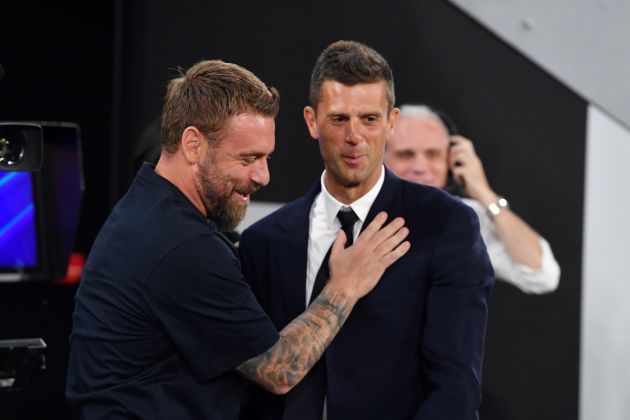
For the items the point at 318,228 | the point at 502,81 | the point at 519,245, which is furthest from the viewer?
the point at 502,81

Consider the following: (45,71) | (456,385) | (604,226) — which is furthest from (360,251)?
(604,226)

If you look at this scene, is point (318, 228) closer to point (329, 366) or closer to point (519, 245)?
point (329, 366)

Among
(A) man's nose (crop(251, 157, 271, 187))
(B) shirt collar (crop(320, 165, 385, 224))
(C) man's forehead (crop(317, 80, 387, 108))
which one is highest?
(C) man's forehead (crop(317, 80, 387, 108))

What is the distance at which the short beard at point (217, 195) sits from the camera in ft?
6.70

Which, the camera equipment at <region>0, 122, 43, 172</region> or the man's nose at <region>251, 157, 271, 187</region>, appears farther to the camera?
the camera equipment at <region>0, 122, 43, 172</region>

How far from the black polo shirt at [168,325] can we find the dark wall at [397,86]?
1289 mm

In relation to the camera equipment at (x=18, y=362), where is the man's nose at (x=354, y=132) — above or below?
above

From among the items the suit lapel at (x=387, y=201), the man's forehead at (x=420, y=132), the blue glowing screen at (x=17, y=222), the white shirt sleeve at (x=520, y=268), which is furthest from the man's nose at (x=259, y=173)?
the white shirt sleeve at (x=520, y=268)

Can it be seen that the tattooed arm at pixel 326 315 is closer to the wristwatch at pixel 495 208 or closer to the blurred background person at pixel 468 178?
the blurred background person at pixel 468 178

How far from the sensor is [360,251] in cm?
204

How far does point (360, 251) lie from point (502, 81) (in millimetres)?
2091

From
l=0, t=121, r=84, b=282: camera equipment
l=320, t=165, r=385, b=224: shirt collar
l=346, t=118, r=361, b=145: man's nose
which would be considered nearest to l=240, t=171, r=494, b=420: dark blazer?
l=320, t=165, r=385, b=224: shirt collar

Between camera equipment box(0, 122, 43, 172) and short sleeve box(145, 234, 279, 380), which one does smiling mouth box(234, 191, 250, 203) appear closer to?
short sleeve box(145, 234, 279, 380)

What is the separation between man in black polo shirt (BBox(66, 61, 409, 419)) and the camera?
194 centimetres
